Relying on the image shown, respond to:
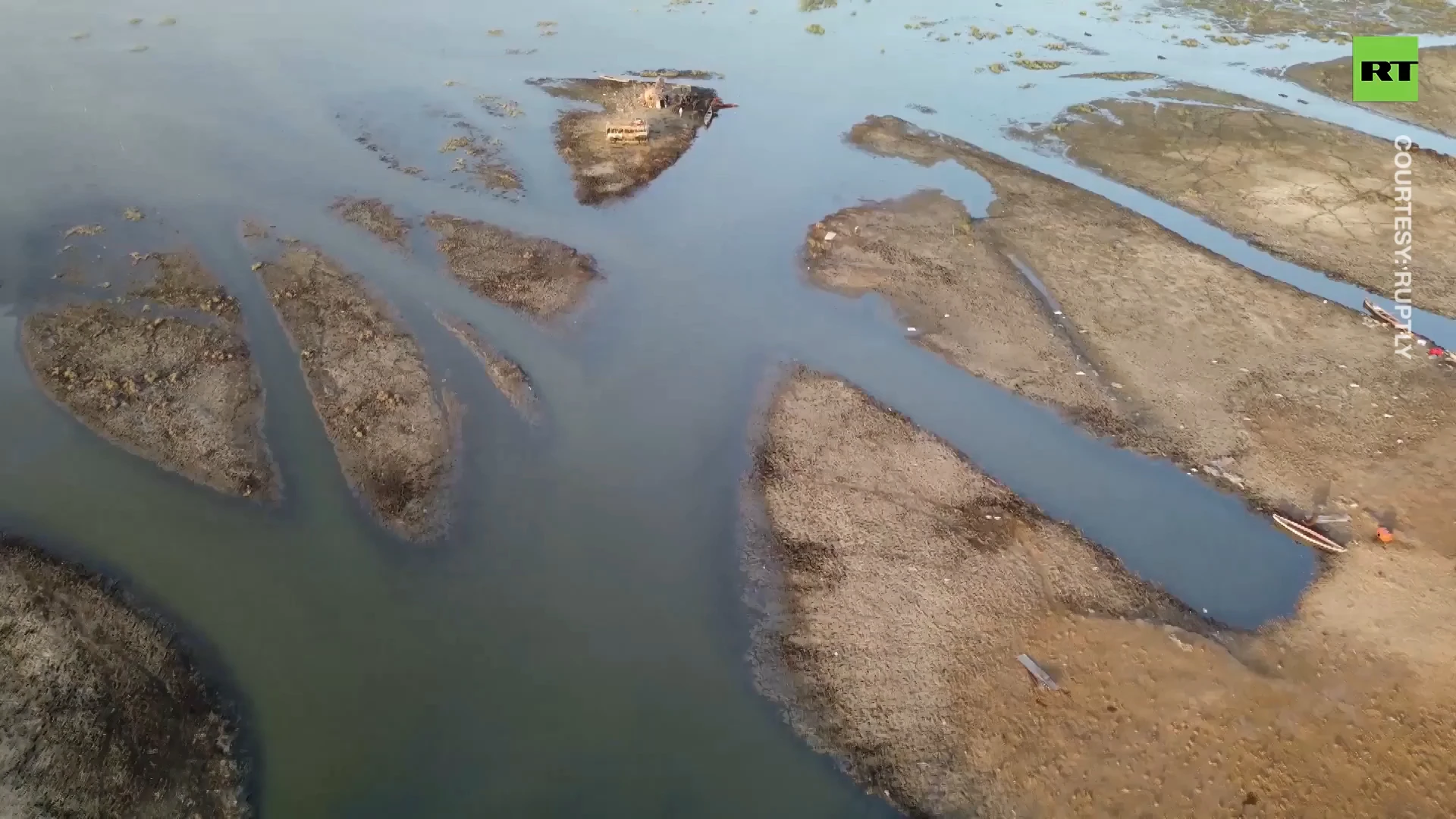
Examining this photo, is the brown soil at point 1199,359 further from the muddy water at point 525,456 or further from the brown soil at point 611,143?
the brown soil at point 611,143

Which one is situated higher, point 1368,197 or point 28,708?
point 1368,197

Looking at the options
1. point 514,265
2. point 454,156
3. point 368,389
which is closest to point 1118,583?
point 368,389

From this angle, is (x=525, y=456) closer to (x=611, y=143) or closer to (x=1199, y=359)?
(x=611, y=143)

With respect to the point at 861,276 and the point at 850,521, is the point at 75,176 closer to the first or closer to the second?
the point at 861,276

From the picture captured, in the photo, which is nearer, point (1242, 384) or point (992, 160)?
point (1242, 384)

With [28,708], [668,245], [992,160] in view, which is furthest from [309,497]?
[992,160]

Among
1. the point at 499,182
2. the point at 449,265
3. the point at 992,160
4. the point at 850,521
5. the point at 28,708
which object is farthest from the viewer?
the point at 992,160
